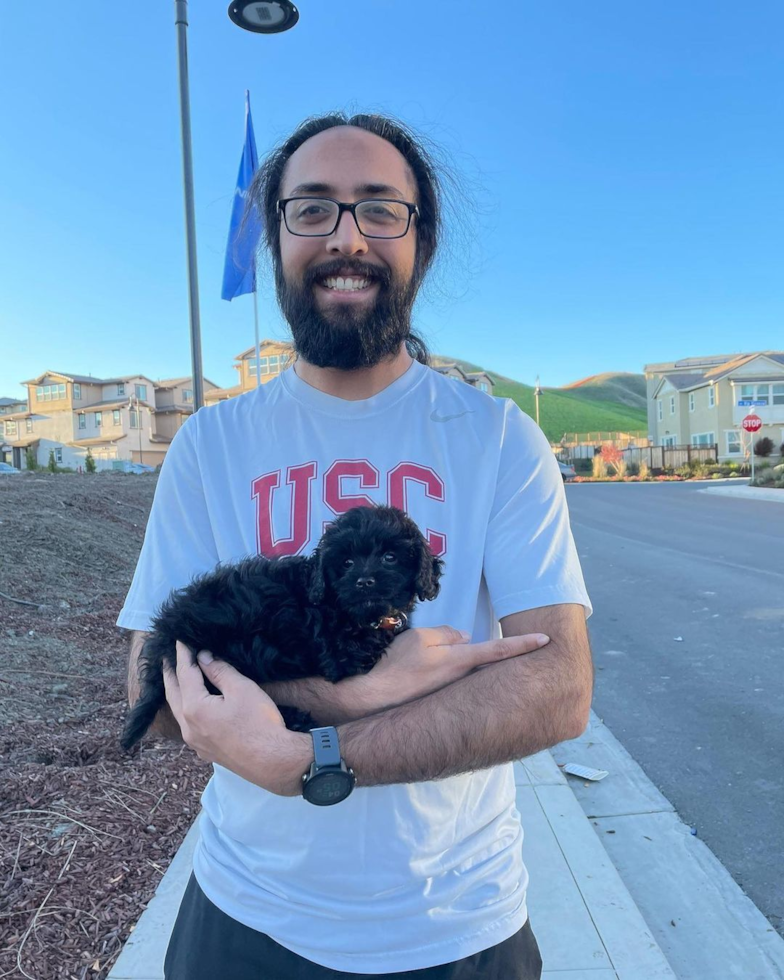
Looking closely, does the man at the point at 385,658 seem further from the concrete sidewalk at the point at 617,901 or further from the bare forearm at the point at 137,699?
the concrete sidewalk at the point at 617,901

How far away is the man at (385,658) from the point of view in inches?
61.6

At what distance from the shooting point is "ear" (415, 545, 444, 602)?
1.83 metres

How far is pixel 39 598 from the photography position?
734 cm

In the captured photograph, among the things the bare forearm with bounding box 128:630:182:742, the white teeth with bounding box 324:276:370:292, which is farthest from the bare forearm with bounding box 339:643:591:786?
the white teeth with bounding box 324:276:370:292

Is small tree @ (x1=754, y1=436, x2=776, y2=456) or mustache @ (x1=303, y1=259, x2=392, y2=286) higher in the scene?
mustache @ (x1=303, y1=259, x2=392, y2=286)

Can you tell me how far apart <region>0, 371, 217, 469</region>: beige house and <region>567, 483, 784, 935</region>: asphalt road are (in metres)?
56.7

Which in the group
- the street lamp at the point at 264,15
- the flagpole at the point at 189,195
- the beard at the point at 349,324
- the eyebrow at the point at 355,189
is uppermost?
the street lamp at the point at 264,15

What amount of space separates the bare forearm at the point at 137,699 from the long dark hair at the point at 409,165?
4.31 ft

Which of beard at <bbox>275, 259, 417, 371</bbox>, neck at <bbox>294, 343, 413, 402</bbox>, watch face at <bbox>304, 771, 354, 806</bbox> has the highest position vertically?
beard at <bbox>275, 259, 417, 371</bbox>

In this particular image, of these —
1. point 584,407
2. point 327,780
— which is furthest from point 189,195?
point 584,407

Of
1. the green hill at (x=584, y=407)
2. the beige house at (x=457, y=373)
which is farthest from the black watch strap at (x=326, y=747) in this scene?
the green hill at (x=584, y=407)

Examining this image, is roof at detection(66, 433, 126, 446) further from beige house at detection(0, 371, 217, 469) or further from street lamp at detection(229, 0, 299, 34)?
street lamp at detection(229, 0, 299, 34)

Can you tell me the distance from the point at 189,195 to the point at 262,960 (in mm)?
7168

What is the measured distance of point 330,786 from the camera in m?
1.50
